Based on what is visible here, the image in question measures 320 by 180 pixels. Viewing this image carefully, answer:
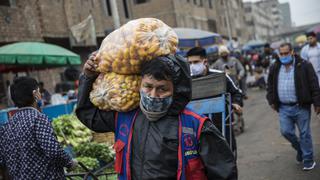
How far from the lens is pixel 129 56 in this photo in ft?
7.52

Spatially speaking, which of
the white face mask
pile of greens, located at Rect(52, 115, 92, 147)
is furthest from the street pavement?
pile of greens, located at Rect(52, 115, 92, 147)

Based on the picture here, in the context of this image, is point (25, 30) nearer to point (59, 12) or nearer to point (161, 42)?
point (59, 12)

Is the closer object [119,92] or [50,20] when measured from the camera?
[119,92]

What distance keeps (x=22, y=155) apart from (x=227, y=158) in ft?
6.48

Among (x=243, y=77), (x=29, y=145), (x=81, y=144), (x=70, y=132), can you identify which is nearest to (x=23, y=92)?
(x=29, y=145)

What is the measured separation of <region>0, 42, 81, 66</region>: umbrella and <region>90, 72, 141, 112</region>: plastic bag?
626 centimetres

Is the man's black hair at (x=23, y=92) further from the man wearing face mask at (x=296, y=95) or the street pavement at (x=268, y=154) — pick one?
the man wearing face mask at (x=296, y=95)

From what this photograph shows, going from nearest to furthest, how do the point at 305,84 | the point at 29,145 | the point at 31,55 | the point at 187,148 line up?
the point at 187,148
the point at 29,145
the point at 305,84
the point at 31,55

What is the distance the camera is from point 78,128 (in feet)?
22.2

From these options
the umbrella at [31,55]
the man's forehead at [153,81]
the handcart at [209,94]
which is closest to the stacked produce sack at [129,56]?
the man's forehead at [153,81]

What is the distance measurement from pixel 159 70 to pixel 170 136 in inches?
15.0

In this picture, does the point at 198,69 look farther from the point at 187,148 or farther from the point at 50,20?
the point at 50,20

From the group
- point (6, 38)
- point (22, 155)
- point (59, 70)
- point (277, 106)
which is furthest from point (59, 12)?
point (22, 155)

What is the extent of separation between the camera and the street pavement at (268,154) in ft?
19.3
